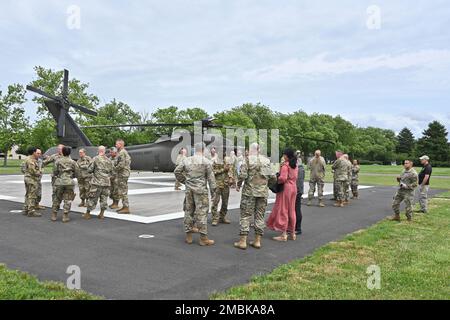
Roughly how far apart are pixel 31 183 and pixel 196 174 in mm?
5111

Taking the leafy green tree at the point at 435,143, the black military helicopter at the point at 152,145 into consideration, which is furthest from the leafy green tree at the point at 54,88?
the leafy green tree at the point at 435,143

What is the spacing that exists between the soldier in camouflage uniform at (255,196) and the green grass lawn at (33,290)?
123 inches

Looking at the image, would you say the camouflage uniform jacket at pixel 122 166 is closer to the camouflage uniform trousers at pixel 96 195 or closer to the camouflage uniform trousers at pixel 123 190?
the camouflage uniform trousers at pixel 123 190

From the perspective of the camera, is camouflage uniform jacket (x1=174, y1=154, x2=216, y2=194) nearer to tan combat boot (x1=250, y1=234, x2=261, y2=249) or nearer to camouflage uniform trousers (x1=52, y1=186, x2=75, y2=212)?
tan combat boot (x1=250, y1=234, x2=261, y2=249)

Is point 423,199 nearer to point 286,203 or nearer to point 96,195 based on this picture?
point 286,203

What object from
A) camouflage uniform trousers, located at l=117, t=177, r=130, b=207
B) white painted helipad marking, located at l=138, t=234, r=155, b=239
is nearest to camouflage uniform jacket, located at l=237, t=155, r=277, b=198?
white painted helipad marking, located at l=138, t=234, r=155, b=239

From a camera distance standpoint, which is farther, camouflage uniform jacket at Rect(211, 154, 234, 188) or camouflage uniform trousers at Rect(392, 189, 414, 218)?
camouflage uniform trousers at Rect(392, 189, 414, 218)

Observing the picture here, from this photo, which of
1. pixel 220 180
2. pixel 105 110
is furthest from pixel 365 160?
pixel 220 180

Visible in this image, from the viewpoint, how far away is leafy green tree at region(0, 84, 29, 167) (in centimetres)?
3578

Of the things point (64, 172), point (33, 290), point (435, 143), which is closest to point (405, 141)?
point (435, 143)

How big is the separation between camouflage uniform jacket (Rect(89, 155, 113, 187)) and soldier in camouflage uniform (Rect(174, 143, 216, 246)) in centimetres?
295

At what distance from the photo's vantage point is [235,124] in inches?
2115
